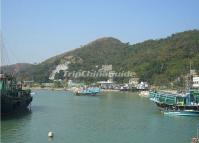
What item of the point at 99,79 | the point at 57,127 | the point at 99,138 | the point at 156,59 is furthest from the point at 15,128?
the point at 99,79

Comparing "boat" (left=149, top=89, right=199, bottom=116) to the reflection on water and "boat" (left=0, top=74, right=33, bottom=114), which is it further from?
"boat" (left=0, top=74, right=33, bottom=114)

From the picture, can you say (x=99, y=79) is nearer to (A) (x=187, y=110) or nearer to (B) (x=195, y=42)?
(B) (x=195, y=42)

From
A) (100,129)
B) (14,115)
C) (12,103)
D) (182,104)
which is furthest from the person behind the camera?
(182,104)

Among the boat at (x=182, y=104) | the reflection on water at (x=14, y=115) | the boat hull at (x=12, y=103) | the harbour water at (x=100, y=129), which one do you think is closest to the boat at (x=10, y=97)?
the boat hull at (x=12, y=103)

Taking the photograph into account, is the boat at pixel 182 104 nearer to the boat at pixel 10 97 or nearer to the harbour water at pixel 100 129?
the harbour water at pixel 100 129

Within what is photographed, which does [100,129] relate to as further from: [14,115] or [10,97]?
[14,115]

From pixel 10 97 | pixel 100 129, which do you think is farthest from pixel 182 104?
pixel 10 97

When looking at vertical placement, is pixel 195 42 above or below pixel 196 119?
above

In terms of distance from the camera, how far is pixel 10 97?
41.9m

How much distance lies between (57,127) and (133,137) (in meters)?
7.70

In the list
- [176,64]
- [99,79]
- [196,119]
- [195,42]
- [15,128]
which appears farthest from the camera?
[99,79]

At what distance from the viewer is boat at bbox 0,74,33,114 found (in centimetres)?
4037

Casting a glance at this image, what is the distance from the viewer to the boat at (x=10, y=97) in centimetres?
4037

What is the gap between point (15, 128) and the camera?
115 ft
